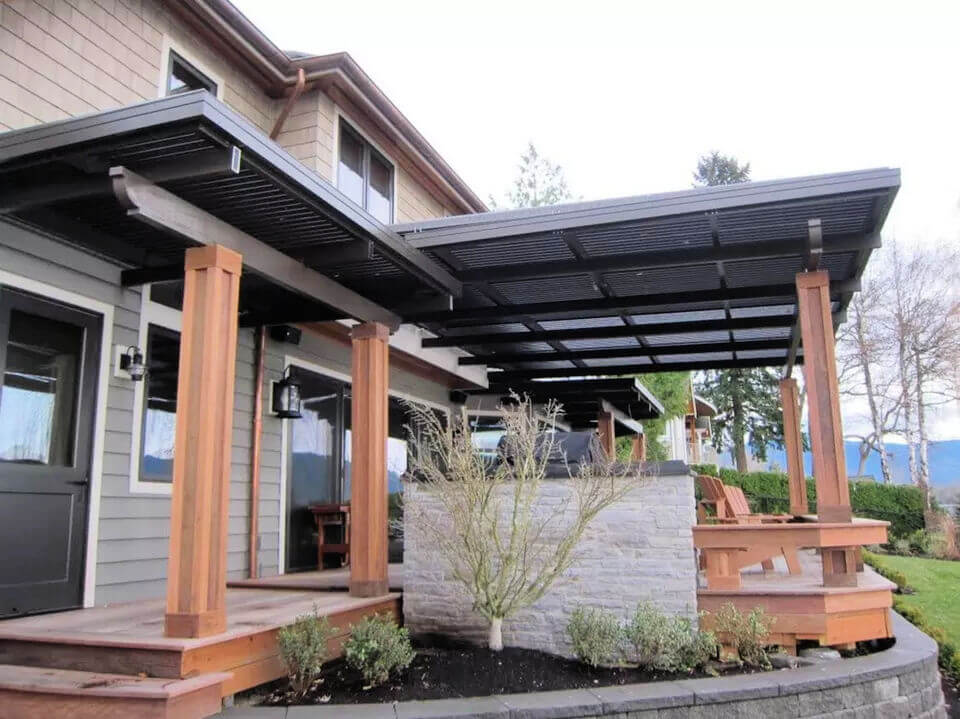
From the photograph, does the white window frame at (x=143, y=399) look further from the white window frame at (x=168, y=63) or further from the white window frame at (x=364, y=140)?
the white window frame at (x=364, y=140)

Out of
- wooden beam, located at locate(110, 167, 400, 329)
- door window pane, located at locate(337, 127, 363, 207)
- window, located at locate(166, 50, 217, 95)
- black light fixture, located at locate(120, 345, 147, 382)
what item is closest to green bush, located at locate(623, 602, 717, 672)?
wooden beam, located at locate(110, 167, 400, 329)

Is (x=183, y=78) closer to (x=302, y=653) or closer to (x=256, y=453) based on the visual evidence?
(x=256, y=453)

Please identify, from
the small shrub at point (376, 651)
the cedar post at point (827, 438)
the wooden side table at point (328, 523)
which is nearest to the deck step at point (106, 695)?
the small shrub at point (376, 651)

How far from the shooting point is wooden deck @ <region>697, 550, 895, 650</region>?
16.1ft

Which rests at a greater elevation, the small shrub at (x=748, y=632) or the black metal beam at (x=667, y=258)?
the black metal beam at (x=667, y=258)

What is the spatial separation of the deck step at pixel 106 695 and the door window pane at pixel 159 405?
2.08 meters

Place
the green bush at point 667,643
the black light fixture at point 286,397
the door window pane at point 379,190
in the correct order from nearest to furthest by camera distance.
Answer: the green bush at point 667,643 < the black light fixture at point 286,397 < the door window pane at point 379,190

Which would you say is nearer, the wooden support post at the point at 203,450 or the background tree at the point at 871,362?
the wooden support post at the point at 203,450

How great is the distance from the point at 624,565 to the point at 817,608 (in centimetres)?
122

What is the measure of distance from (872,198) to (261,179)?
3.62m

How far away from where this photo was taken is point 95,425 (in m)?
5.36

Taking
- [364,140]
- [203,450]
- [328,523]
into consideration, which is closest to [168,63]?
[364,140]

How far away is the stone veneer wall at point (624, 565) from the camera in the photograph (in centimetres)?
502

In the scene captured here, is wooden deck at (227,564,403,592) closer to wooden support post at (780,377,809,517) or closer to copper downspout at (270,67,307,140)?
copper downspout at (270,67,307,140)
